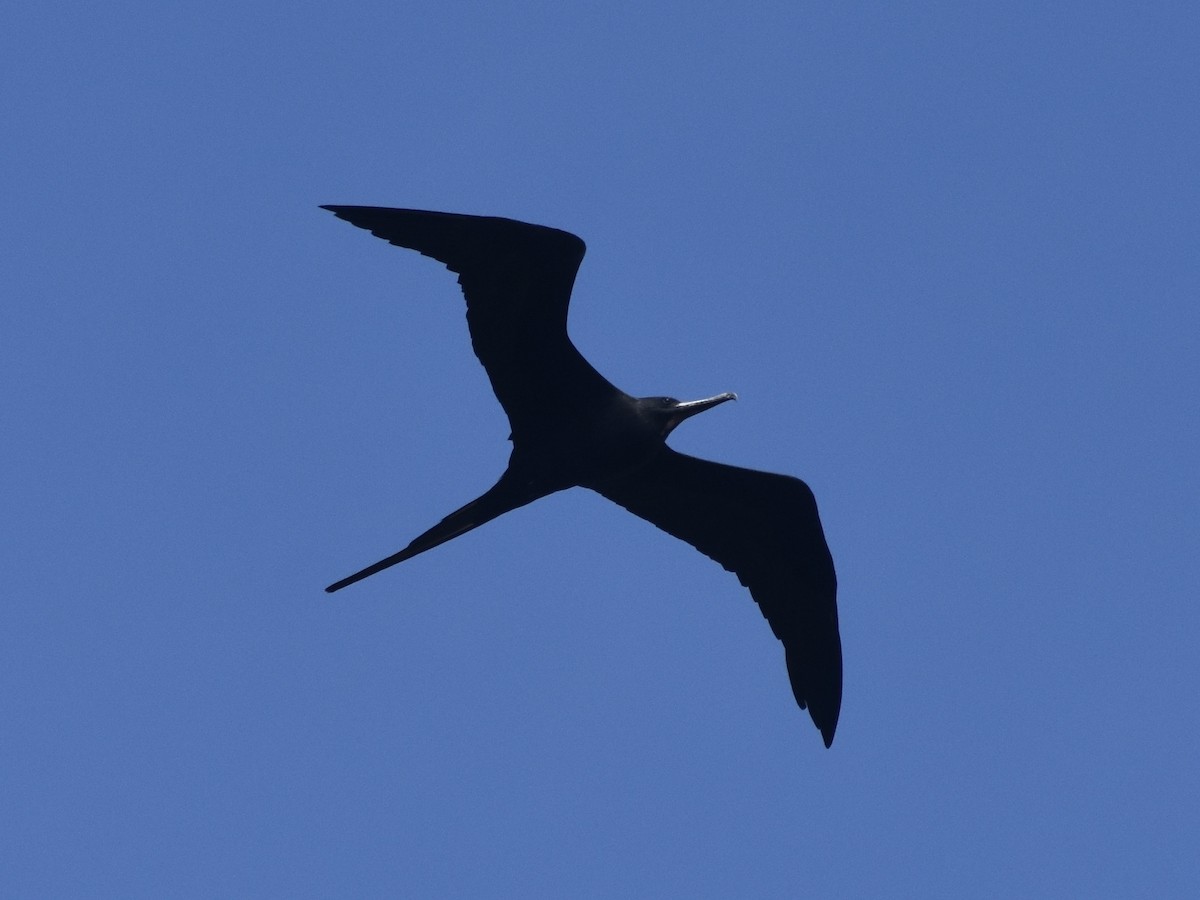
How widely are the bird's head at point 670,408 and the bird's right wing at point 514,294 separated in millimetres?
250

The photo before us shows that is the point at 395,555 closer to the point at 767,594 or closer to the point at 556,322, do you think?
the point at 556,322

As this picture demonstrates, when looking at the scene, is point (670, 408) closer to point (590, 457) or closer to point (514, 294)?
point (590, 457)

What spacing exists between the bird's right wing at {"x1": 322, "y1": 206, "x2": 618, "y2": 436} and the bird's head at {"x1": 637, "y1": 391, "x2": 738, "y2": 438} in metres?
0.25

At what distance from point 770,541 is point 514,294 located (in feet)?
8.75

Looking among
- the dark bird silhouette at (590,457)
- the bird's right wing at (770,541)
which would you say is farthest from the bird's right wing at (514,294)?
the bird's right wing at (770,541)

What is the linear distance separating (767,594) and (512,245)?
325 cm

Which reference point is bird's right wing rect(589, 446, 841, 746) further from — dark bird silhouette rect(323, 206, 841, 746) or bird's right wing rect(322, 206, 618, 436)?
bird's right wing rect(322, 206, 618, 436)

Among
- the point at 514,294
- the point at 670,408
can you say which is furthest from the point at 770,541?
the point at 514,294

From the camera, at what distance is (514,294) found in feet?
32.0

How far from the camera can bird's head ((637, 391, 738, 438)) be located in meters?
10.1

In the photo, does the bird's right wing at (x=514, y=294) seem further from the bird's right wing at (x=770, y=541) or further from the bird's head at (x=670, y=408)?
the bird's right wing at (x=770, y=541)

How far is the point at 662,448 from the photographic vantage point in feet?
34.5

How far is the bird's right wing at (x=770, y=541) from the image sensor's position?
35.4ft

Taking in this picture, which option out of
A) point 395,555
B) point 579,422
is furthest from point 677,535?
point 395,555
